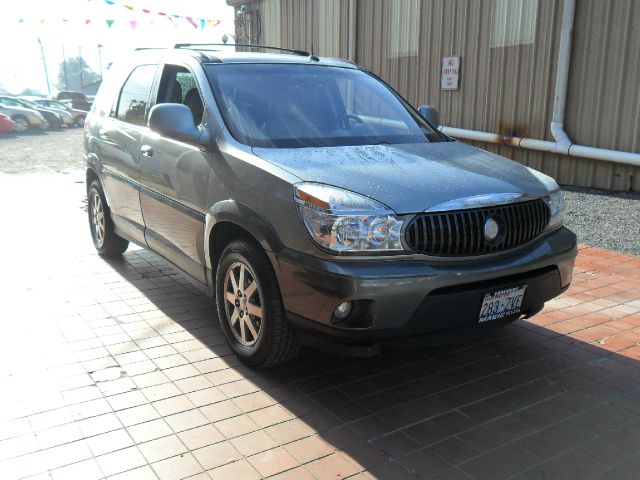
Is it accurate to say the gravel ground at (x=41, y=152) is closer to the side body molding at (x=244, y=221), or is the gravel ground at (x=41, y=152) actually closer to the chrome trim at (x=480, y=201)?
the side body molding at (x=244, y=221)

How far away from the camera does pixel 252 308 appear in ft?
12.1

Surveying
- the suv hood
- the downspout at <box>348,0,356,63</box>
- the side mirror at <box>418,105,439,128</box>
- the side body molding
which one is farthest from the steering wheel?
the downspout at <box>348,0,356,63</box>


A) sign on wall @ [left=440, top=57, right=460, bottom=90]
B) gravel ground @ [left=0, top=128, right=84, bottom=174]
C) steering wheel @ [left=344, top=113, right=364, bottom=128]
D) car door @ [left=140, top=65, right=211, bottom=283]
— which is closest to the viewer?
car door @ [left=140, top=65, right=211, bottom=283]

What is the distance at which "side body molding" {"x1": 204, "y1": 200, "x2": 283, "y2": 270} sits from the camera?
3.39 metres

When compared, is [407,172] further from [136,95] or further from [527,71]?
[527,71]

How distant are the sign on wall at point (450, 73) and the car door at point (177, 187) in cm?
753

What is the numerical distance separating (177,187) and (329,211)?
165cm

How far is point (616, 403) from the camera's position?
11.4 feet

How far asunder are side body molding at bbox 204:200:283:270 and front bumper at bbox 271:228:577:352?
9 centimetres

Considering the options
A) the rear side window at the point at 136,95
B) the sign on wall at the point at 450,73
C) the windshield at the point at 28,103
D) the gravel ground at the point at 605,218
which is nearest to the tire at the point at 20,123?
the windshield at the point at 28,103

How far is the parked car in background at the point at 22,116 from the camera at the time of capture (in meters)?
27.3

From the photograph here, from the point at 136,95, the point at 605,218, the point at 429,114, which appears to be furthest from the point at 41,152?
the point at 429,114

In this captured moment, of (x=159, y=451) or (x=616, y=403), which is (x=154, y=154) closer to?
(x=159, y=451)

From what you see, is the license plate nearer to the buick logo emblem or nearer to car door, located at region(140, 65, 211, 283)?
the buick logo emblem
